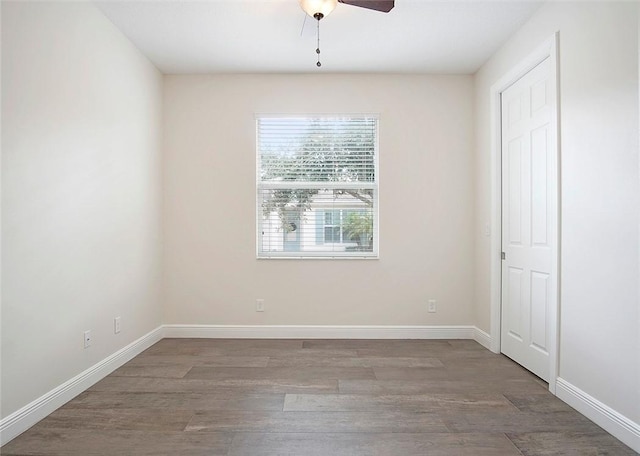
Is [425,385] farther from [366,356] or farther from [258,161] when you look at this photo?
[258,161]

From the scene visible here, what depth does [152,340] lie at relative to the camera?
3.60 meters

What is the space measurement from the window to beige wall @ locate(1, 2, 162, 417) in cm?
117

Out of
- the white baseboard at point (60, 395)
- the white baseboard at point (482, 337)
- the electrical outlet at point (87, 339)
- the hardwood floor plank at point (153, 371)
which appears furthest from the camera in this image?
the white baseboard at point (482, 337)

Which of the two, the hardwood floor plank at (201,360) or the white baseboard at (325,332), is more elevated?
the white baseboard at (325,332)

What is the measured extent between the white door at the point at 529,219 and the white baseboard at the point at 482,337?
169 mm

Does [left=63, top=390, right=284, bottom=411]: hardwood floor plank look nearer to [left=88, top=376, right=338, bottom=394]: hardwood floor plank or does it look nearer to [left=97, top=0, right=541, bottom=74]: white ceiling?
[left=88, top=376, right=338, bottom=394]: hardwood floor plank

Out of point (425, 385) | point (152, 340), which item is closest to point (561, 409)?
point (425, 385)

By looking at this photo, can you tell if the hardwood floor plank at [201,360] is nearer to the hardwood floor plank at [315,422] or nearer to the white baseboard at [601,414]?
the hardwood floor plank at [315,422]

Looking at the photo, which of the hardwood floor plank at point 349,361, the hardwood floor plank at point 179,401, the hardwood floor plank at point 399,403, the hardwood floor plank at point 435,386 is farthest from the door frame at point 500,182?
the hardwood floor plank at point 179,401

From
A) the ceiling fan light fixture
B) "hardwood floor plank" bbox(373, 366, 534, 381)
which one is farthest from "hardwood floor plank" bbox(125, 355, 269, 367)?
the ceiling fan light fixture

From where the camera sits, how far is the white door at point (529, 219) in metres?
2.67

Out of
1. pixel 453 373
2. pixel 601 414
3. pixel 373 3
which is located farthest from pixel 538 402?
pixel 373 3

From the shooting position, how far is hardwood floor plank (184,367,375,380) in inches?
110

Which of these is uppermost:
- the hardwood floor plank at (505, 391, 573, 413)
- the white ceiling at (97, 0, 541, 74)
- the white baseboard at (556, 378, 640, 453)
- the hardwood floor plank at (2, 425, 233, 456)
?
the white ceiling at (97, 0, 541, 74)
